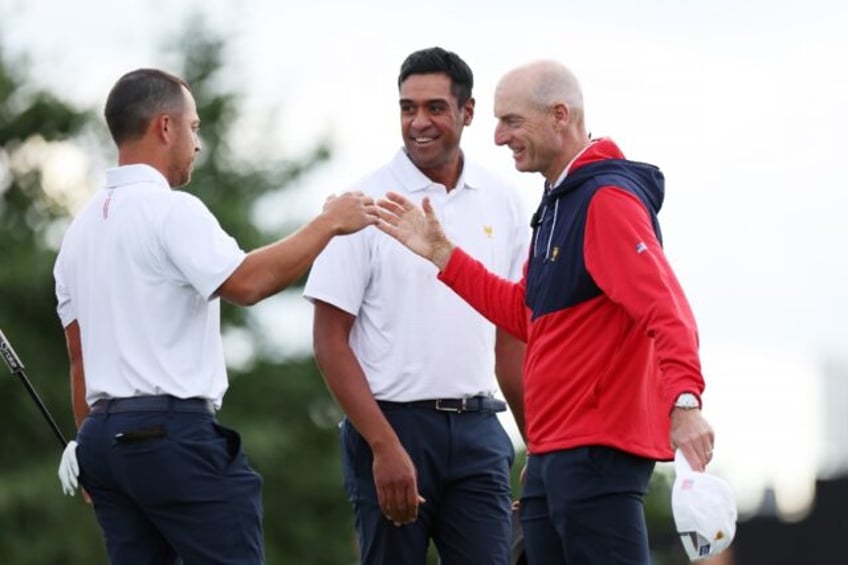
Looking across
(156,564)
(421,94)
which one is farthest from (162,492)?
(421,94)

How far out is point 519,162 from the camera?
23.1ft

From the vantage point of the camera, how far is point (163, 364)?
6707 mm

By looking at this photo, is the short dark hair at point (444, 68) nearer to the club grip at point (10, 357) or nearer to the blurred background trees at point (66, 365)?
the club grip at point (10, 357)

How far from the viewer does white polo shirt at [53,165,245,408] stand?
6645mm

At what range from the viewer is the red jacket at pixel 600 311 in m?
6.48

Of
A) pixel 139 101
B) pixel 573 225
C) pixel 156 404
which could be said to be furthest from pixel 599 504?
pixel 139 101

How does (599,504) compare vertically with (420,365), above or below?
below

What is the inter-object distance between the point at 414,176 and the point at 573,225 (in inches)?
48.0

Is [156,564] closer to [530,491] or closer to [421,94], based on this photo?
[530,491]

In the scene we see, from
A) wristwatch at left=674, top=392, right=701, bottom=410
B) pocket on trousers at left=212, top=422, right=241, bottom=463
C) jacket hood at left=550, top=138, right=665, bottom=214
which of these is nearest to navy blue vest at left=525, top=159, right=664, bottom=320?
jacket hood at left=550, top=138, right=665, bottom=214

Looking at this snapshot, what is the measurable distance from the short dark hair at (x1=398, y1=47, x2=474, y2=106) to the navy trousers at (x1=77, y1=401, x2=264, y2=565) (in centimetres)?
164

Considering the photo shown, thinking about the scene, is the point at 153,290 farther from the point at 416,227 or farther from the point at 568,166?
the point at 568,166

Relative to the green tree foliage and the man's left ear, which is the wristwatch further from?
the green tree foliage

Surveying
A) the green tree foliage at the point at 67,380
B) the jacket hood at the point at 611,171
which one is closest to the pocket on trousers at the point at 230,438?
the jacket hood at the point at 611,171
